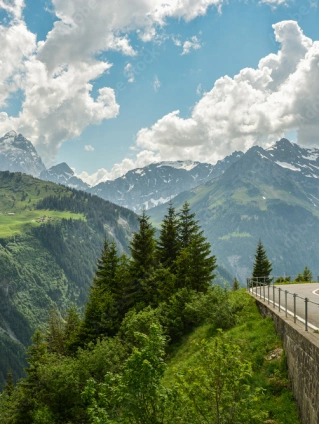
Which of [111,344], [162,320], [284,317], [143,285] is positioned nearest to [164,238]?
[143,285]

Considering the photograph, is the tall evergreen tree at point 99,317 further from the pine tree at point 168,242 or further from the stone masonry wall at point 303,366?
the stone masonry wall at point 303,366

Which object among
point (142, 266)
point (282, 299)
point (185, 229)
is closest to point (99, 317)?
point (142, 266)

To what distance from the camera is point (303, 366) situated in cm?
1188

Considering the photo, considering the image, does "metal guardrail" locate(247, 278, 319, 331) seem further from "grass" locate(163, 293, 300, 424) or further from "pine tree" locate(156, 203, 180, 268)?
"pine tree" locate(156, 203, 180, 268)

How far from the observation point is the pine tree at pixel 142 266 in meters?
36.0

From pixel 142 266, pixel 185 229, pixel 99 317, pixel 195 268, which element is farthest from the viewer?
pixel 185 229

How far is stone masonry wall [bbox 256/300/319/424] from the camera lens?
1049cm

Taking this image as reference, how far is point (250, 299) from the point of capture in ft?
88.1

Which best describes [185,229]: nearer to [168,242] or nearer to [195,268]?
[168,242]

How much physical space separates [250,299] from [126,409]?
18927mm

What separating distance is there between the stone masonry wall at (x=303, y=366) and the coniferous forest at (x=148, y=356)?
900 mm

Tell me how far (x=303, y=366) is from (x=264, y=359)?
4643 millimetres

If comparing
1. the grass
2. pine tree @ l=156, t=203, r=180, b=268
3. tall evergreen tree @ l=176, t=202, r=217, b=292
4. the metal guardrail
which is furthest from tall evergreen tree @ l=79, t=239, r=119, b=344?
the metal guardrail

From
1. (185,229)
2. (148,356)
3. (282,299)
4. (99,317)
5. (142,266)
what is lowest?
(99,317)
